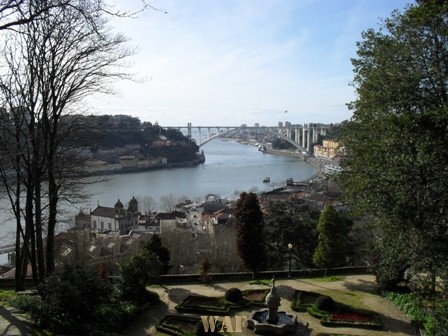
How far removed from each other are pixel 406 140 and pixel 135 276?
192 inches

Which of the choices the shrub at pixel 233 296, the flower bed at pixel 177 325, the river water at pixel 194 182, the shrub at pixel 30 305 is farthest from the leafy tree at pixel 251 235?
the river water at pixel 194 182

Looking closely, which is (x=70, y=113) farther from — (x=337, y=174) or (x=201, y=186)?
(x=201, y=186)

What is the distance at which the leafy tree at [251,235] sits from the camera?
10328 mm

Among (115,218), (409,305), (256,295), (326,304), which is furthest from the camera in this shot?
(115,218)

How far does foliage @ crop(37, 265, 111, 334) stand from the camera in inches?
228

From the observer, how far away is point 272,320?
6.91 metres

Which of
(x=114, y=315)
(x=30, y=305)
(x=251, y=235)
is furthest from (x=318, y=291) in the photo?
(x=30, y=305)

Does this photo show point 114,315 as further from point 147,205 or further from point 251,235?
point 147,205

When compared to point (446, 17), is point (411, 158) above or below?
below

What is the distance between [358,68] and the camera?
7293 millimetres

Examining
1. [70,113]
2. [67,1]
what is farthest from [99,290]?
[67,1]

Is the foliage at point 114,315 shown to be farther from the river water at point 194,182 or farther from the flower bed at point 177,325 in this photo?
the river water at point 194,182

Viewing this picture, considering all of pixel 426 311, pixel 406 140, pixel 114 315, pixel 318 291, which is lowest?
pixel 318 291

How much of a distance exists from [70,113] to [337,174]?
447cm
